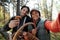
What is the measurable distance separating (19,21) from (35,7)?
0.19 m

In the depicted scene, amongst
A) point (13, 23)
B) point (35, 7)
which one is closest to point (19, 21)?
point (13, 23)

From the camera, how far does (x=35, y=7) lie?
1439 millimetres

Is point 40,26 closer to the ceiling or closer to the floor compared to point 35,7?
closer to the floor

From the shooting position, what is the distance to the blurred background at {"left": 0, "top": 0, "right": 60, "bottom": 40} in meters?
1.40

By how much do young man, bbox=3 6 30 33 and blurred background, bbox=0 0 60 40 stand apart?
3 centimetres

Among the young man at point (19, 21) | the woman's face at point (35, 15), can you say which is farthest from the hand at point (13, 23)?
the woman's face at point (35, 15)

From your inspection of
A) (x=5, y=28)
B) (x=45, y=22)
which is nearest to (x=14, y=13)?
(x=5, y=28)

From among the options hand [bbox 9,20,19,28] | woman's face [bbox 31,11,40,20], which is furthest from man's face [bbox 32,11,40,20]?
hand [bbox 9,20,19,28]

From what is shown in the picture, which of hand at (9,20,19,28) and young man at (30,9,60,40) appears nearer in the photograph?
young man at (30,9,60,40)

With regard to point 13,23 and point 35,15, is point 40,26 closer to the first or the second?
point 35,15

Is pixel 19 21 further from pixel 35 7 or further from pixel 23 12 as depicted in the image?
pixel 35 7

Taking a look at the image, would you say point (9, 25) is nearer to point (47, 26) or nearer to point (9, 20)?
point (9, 20)

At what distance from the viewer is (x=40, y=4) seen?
56.8 inches

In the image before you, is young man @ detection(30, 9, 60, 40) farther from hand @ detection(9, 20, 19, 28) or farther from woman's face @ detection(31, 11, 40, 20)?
hand @ detection(9, 20, 19, 28)
